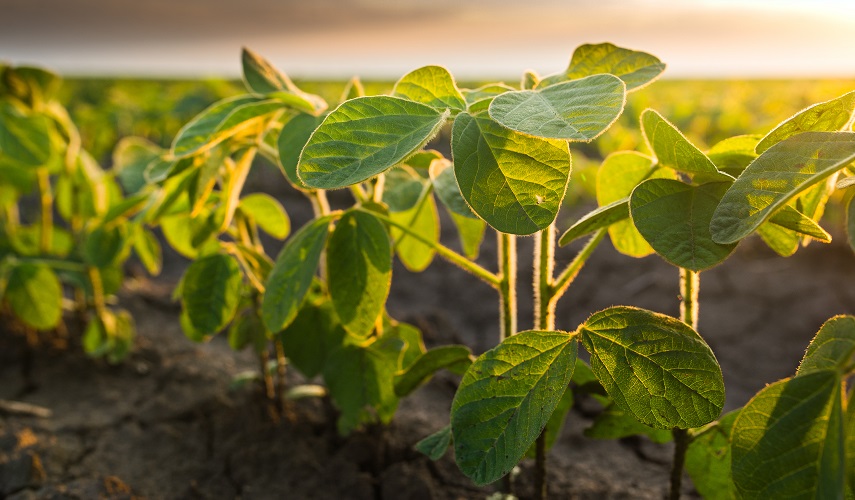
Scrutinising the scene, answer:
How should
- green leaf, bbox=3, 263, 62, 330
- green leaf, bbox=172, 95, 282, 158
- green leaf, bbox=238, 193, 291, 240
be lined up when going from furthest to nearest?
green leaf, bbox=3, 263, 62, 330
green leaf, bbox=238, 193, 291, 240
green leaf, bbox=172, 95, 282, 158

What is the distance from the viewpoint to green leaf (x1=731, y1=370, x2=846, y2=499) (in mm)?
958

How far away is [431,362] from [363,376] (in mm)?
283

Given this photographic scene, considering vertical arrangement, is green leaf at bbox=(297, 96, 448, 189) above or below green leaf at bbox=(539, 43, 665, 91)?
below

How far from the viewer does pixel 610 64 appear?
1339 millimetres

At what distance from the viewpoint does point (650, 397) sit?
117 centimetres

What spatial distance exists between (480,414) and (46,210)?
246 centimetres

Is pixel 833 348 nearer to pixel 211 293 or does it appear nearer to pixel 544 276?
pixel 544 276

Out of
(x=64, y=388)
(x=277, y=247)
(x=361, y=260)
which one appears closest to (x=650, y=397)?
(x=361, y=260)

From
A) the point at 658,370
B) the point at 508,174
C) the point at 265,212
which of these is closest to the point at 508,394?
the point at 658,370

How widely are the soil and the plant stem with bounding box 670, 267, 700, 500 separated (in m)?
0.61

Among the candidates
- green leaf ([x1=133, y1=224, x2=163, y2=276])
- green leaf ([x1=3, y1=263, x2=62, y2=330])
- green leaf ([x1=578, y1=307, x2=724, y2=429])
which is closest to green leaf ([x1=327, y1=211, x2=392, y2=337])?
green leaf ([x1=578, y1=307, x2=724, y2=429])

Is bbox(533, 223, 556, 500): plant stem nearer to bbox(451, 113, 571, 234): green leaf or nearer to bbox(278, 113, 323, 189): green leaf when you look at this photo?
bbox(451, 113, 571, 234): green leaf

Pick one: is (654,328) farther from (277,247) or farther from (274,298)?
(277,247)

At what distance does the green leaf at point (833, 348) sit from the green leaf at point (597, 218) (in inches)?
13.5
